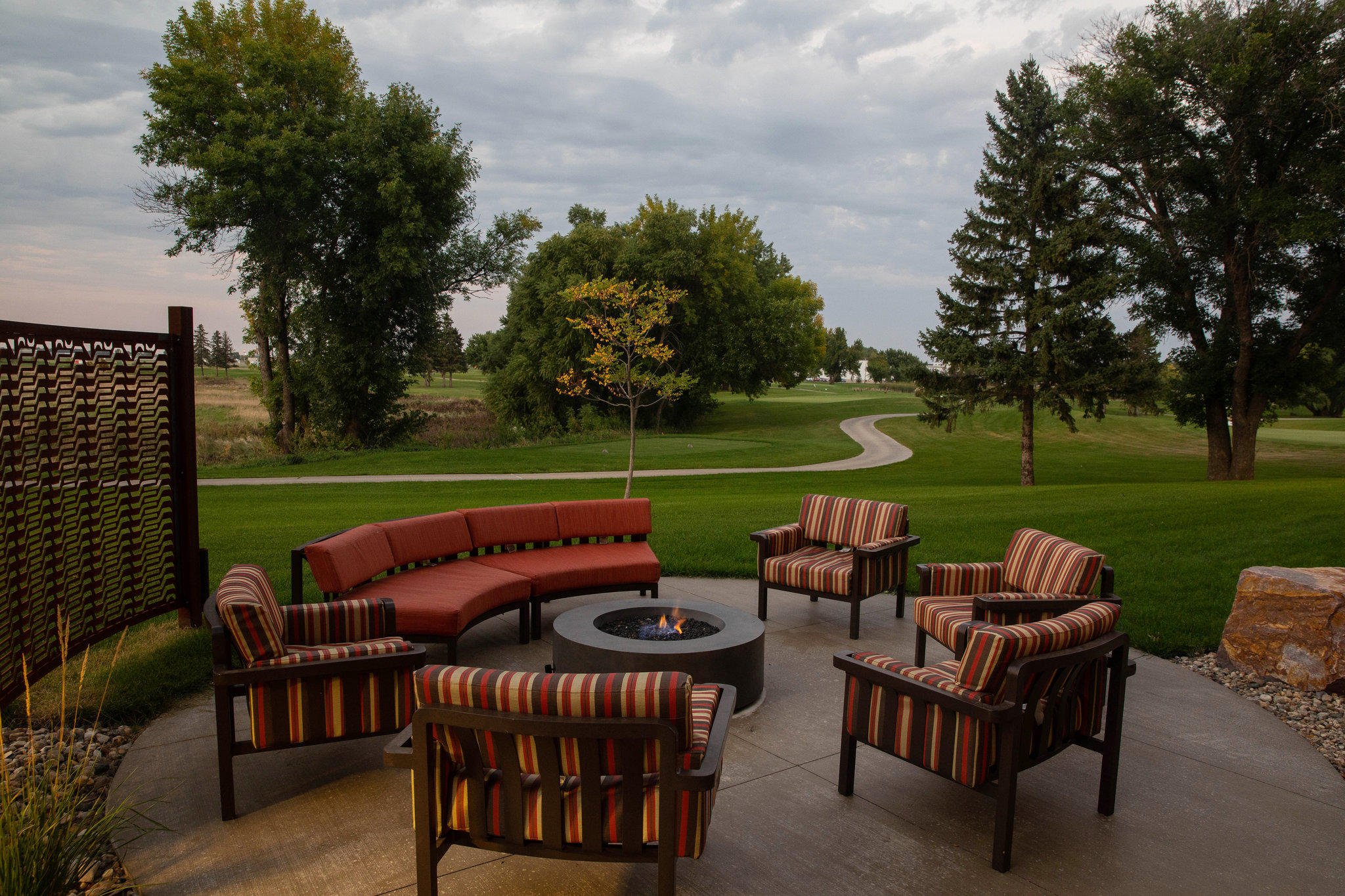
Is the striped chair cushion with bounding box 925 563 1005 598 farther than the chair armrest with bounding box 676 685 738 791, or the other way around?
the striped chair cushion with bounding box 925 563 1005 598

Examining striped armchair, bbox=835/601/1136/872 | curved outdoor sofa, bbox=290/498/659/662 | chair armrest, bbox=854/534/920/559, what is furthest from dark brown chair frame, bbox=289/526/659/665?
striped armchair, bbox=835/601/1136/872

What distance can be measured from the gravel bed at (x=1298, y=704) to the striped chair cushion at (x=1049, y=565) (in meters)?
1.47

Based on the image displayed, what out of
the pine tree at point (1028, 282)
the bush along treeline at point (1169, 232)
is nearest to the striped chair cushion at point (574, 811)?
the bush along treeline at point (1169, 232)

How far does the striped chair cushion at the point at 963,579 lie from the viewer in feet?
18.1

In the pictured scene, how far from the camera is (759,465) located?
81.0 feet

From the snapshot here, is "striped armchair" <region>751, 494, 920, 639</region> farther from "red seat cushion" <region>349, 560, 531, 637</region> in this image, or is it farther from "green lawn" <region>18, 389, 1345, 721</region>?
"red seat cushion" <region>349, 560, 531, 637</region>

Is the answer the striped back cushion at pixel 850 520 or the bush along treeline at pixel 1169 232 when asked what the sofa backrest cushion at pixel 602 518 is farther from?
the bush along treeline at pixel 1169 232

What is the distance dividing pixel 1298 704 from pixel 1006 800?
11.0ft

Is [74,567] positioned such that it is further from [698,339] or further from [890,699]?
[698,339]

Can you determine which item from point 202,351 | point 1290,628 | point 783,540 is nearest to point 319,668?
point 783,540

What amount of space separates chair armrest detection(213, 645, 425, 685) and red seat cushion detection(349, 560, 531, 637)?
1021 millimetres

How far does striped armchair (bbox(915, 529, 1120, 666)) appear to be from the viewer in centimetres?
458

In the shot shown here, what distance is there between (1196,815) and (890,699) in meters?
1.55

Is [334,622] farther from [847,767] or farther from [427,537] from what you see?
[847,767]
